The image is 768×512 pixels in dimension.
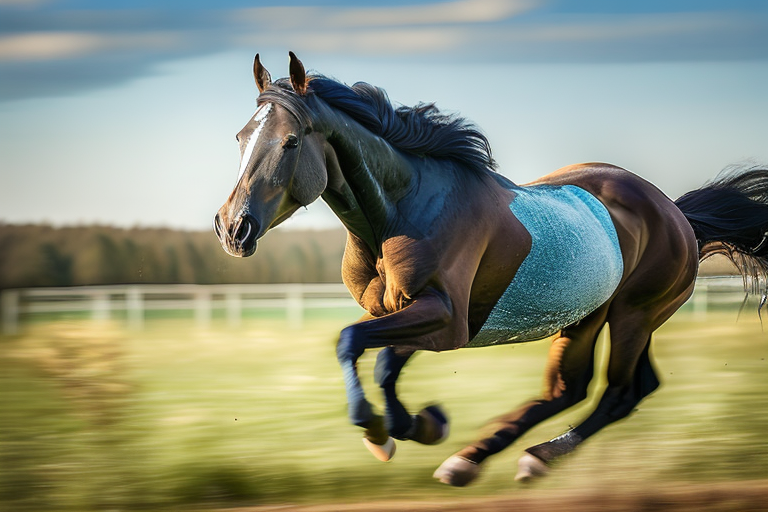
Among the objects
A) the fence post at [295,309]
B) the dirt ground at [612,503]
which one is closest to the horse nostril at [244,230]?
the dirt ground at [612,503]

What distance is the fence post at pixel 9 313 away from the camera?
46.2 ft

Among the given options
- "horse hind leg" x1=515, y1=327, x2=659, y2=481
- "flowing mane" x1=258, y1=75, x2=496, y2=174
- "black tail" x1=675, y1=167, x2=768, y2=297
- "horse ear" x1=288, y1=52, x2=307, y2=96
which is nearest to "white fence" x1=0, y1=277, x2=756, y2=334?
"black tail" x1=675, y1=167, x2=768, y2=297

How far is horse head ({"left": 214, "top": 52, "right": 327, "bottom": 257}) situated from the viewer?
3146mm

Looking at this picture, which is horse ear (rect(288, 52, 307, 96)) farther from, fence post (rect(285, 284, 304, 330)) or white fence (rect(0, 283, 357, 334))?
fence post (rect(285, 284, 304, 330))

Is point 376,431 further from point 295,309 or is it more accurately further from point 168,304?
point 168,304

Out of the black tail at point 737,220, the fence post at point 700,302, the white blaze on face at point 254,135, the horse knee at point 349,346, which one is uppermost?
the white blaze on face at point 254,135

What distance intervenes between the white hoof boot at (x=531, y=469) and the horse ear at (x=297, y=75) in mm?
2283

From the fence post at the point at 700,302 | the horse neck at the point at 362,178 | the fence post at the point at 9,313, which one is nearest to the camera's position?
the horse neck at the point at 362,178

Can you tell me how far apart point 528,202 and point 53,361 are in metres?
8.56

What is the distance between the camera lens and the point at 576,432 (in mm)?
4707

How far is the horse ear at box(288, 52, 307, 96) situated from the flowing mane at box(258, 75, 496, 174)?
13cm

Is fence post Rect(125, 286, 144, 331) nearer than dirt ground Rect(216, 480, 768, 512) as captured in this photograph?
No

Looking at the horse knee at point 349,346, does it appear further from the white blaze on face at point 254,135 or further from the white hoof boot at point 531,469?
the white hoof boot at point 531,469

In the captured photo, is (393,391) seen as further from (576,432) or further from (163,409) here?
(163,409)
